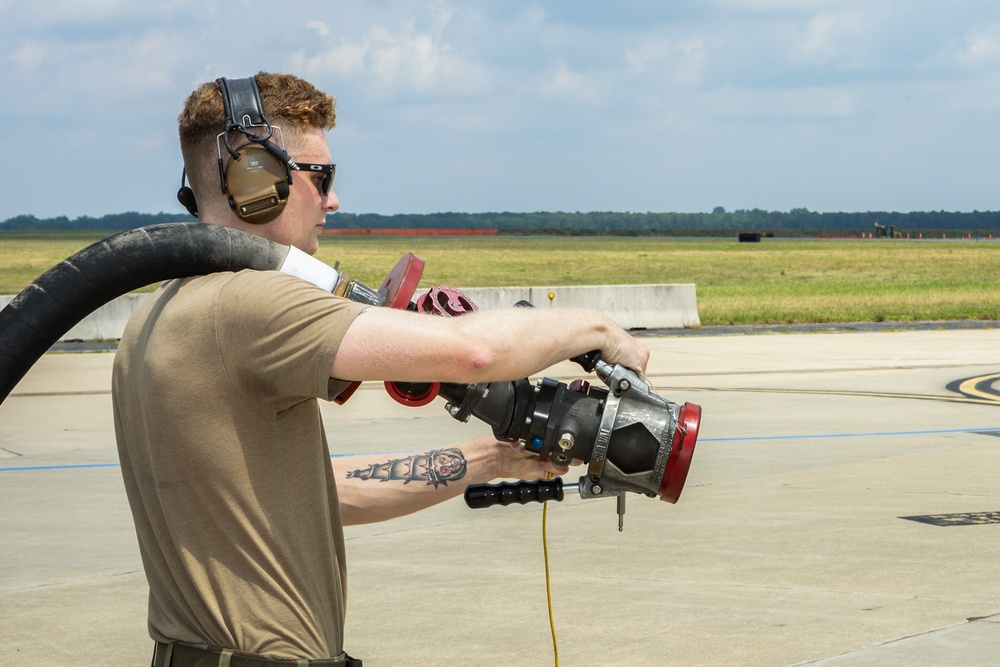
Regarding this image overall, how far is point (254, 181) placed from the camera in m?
2.41

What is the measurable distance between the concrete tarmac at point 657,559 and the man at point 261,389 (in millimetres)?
2843

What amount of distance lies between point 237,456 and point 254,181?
52 cm

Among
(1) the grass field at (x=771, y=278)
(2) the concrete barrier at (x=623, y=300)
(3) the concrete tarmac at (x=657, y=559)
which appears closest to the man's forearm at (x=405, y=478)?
(3) the concrete tarmac at (x=657, y=559)

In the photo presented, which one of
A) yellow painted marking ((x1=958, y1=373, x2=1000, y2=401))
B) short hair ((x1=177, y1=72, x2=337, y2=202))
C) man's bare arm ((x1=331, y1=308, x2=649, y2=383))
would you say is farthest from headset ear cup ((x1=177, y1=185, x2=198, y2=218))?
yellow painted marking ((x1=958, y1=373, x2=1000, y2=401))

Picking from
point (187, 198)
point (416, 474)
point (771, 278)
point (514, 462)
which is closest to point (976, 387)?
point (514, 462)

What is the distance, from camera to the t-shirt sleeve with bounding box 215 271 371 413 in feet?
7.15

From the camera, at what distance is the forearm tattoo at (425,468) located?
3.11 meters

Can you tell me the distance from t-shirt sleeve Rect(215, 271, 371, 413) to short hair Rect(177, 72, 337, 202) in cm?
39

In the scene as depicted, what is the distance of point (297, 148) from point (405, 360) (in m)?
0.60

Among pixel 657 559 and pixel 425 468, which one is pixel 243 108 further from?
pixel 657 559

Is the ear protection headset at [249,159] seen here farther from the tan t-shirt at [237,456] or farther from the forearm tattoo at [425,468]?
the forearm tattoo at [425,468]

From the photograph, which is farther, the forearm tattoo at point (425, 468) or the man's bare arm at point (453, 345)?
the forearm tattoo at point (425, 468)

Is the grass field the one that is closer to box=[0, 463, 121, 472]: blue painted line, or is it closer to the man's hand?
box=[0, 463, 121, 472]: blue painted line

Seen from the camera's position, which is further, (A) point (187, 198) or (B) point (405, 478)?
(B) point (405, 478)
